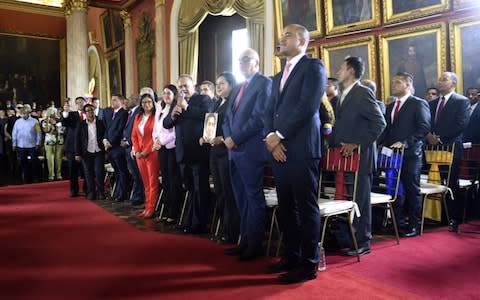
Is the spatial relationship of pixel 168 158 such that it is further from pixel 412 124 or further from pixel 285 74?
pixel 412 124

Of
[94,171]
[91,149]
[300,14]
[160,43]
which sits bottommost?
[94,171]

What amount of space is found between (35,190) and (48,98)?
9.70 metres

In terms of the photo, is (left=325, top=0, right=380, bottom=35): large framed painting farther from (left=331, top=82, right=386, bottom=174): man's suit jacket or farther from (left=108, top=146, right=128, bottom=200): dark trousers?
(left=108, top=146, right=128, bottom=200): dark trousers

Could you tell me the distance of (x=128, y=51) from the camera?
44.9ft

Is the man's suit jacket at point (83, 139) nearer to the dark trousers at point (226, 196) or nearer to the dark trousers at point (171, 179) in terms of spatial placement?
the dark trousers at point (171, 179)

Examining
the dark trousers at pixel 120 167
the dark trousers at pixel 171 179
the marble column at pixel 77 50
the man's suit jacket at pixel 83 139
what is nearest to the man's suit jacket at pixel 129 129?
the dark trousers at pixel 120 167

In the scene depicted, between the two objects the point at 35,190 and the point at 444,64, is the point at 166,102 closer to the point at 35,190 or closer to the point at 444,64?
the point at 444,64

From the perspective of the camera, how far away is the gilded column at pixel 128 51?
44.4ft

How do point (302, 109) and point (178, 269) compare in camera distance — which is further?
point (178, 269)

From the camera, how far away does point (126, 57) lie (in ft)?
45.2

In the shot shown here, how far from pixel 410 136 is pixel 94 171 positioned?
517cm

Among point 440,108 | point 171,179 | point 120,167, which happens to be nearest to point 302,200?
point 171,179

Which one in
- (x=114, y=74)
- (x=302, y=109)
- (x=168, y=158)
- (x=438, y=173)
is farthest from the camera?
(x=114, y=74)

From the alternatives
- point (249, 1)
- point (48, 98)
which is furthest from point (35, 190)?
point (48, 98)
